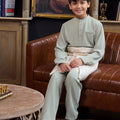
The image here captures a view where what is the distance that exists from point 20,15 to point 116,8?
123cm

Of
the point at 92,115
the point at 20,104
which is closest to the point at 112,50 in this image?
the point at 92,115

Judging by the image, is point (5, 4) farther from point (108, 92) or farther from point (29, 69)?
point (108, 92)

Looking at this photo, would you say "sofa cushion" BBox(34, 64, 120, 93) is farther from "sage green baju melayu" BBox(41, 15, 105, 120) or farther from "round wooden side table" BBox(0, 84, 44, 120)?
"round wooden side table" BBox(0, 84, 44, 120)

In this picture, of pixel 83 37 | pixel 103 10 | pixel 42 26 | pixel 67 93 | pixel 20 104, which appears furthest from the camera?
pixel 42 26

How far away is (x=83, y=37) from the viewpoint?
3018mm

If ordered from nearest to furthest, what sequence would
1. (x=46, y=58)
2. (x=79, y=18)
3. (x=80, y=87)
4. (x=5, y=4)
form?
(x=80, y=87) < (x=79, y=18) < (x=46, y=58) < (x=5, y=4)

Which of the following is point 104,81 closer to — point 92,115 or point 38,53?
point 92,115

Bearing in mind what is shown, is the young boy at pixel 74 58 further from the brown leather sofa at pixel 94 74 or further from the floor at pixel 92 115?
the floor at pixel 92 115

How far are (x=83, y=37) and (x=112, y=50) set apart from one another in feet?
1.80

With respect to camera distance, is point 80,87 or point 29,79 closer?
point 80,87

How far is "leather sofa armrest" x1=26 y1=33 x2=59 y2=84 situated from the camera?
314cm

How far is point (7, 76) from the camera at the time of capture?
4.16 m

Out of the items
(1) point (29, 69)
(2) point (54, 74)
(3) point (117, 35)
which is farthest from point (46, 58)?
(3) point (117, 35)

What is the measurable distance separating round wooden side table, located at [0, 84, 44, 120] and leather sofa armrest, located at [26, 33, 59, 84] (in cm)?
93
